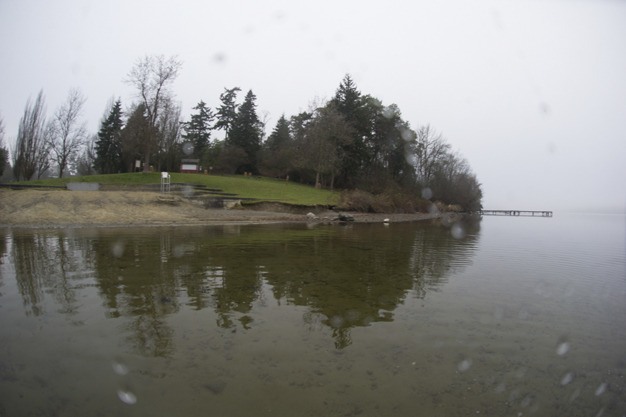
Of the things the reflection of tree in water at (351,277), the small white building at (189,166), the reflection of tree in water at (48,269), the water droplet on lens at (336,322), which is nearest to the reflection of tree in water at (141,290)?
the reflection of tree in water at (48,269)

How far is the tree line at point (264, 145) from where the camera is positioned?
145 feet

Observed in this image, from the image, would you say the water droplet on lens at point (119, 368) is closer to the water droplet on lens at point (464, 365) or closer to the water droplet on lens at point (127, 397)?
the water droplet on lens at point (127, 397)

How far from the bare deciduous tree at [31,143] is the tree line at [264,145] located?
0.13 meters

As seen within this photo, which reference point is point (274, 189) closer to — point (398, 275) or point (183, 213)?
point (183, 213)

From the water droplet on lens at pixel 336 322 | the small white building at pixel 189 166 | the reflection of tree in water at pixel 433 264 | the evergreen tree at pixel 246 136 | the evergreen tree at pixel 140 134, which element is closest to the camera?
the water droplet on lens at pixel 336 322

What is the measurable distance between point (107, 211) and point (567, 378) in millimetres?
23108

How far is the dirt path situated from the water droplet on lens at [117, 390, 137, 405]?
1782 centimetres

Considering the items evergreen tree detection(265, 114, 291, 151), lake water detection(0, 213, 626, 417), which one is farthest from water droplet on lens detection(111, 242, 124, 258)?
evergreen tree detection(265, 114, 291, 151)

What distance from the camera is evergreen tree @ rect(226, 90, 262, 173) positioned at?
200 ft

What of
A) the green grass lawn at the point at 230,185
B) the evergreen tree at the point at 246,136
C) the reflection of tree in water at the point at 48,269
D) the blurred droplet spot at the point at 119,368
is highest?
the evergreen tree at the point at 246,136

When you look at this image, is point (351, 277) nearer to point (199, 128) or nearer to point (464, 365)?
point (464, 365)

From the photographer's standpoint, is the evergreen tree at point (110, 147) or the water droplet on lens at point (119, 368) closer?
the water droplet on lens at point (119, 368)

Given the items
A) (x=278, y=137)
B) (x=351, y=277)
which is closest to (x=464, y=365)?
(x=351, y=277)

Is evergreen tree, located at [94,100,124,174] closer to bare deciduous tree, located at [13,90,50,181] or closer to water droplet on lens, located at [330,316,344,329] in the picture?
bare deciduous tree, located at [13,90,50,181]
